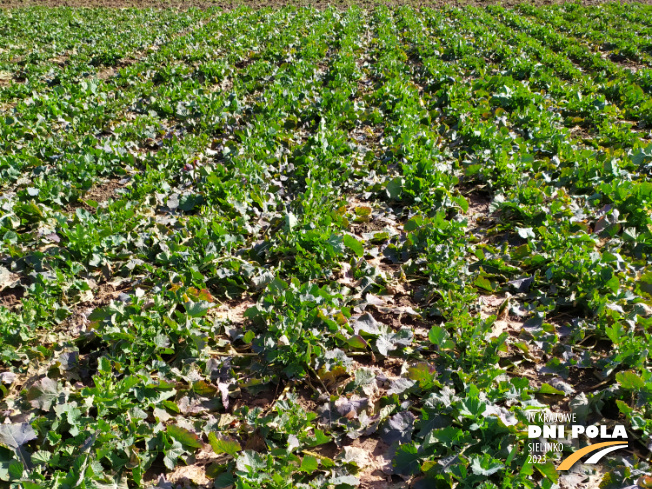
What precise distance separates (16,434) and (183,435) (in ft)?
3.07

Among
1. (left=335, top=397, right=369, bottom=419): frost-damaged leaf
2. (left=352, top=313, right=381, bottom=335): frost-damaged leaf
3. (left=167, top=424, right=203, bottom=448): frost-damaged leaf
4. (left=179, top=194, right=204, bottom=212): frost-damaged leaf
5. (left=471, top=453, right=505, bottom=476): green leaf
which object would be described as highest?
(left=179, top=194, right=204, bottom=212): frost-damaged leaf

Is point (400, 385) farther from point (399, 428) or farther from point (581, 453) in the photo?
point (581, 453)

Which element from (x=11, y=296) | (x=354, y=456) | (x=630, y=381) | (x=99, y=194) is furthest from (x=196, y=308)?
(x=99, y=194)

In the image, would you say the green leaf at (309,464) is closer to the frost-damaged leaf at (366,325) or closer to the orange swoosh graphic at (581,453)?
the frost-damaged leaf at (366,325)

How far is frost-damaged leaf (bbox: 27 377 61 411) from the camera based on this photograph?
9.20 feet

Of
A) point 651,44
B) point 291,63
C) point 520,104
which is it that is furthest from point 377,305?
point 651,44

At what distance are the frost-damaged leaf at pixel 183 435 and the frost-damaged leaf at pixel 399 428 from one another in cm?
116

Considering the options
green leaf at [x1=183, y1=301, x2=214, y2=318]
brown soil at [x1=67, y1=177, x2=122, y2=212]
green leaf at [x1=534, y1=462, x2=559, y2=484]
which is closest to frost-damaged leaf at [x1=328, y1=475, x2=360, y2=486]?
green leaf at [x1=534, y1=462, x2=559, y2=484]

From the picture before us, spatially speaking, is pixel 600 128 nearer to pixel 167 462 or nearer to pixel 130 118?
pixel 167 462

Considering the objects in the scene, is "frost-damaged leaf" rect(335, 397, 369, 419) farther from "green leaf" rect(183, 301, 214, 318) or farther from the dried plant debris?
"green leaf" rect(183, 301, 214, 318)

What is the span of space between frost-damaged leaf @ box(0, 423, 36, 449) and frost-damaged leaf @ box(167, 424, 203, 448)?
0.77 meters

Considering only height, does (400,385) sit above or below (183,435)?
above

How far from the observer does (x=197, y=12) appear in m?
18.5

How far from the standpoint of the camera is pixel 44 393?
2.85 m
